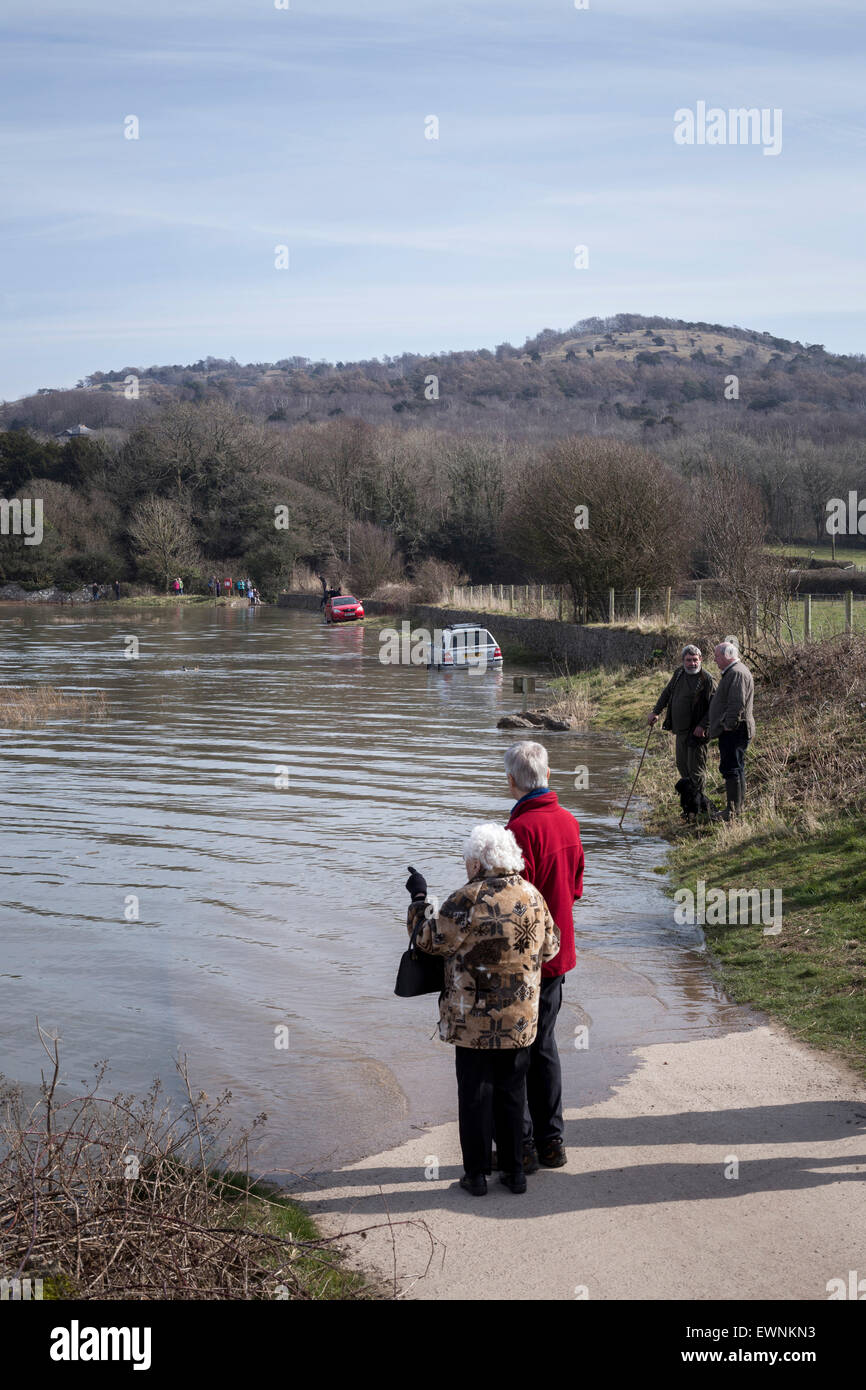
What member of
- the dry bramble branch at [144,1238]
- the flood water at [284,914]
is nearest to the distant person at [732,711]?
the flood water at [284,914]

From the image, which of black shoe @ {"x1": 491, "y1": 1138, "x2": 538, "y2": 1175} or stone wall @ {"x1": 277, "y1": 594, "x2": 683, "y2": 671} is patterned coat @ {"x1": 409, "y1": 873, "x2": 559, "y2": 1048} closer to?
black shoe @ {"x1": 491, "y1": 1138, "x2": 538, "y2": 1175}

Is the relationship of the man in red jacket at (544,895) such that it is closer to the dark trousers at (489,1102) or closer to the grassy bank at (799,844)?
the dark trousers at (489,1102)

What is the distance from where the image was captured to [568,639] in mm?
41000

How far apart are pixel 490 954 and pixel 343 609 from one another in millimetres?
57924

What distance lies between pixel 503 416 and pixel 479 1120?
16991cm

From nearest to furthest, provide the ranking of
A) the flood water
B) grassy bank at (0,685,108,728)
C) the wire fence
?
the flood water, the wire fence, grassy bank at (0,685,108,728)

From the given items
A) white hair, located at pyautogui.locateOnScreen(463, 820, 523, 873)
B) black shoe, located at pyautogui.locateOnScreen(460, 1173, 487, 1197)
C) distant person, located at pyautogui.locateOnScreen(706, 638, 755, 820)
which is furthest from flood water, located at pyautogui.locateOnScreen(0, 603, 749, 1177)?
white hair, located at pyautogui.locateOnScreen(463, 820, 523, 873)

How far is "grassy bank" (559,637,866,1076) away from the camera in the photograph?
8836 mm

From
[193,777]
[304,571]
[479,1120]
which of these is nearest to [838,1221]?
[479,1120]

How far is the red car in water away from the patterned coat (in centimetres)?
5769

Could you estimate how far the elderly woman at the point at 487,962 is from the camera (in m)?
5.61

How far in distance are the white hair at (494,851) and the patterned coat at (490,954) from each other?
5 centimetres

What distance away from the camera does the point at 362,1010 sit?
9.37 m
